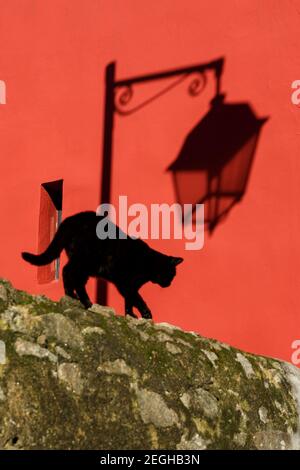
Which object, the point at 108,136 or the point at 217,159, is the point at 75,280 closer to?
the point at 217,159

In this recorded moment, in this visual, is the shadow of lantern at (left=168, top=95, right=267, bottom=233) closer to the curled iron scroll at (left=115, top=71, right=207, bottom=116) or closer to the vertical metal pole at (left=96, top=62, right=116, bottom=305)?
the curled iron scroll at (left=115, top=71, right=207, bottom=116)

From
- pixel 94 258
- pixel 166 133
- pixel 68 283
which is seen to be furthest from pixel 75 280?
pixel 166 133

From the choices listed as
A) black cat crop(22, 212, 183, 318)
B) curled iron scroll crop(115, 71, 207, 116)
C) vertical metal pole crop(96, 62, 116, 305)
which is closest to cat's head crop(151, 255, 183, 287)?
black cat crop(22, 212, 183, 318)

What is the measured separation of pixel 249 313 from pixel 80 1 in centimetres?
399

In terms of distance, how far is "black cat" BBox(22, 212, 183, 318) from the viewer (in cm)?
401

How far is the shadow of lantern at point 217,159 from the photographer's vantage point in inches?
218

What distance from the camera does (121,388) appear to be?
254cm

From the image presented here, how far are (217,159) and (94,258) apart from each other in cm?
208

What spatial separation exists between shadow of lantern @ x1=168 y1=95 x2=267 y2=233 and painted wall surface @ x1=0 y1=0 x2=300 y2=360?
3.6 inches

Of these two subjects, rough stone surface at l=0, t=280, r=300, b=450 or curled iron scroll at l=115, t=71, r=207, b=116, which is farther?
curled iron scroll at l=115, t=71, r=207, b=116

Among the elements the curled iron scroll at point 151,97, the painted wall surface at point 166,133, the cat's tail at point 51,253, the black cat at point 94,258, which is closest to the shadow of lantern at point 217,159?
the painted wall surface at point 166,133

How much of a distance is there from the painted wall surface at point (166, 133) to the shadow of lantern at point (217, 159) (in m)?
0.09

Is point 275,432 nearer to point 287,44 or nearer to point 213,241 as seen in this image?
point 213,241

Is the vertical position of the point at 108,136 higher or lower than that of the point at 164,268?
higher
